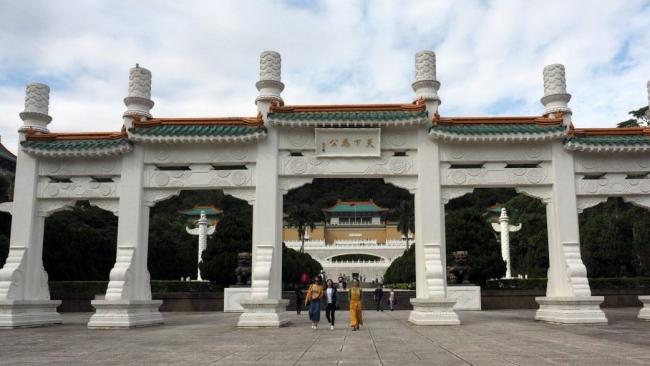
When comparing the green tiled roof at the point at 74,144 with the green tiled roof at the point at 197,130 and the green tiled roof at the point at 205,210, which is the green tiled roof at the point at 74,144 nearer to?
the green tiled roof at the point at 197,130

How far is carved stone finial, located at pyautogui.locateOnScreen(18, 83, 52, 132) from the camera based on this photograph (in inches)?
588

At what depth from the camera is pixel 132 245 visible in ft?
45.8

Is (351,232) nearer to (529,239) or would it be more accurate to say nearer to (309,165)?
(529,239)

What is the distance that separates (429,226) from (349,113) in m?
3.67

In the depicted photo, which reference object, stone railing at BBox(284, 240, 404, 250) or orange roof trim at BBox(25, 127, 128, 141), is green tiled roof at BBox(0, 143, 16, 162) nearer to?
orange roof trim at BBox(25, 127, 128, 141)

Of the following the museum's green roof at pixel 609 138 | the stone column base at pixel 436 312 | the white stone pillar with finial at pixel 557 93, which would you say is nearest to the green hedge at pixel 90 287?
the stone column base at pixel 436 312

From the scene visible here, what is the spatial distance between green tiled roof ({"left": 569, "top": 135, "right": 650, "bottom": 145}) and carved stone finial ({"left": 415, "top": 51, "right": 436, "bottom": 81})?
408 centimetres

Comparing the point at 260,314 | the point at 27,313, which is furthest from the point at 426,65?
the point at 27,313

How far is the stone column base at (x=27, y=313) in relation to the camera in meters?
13.3

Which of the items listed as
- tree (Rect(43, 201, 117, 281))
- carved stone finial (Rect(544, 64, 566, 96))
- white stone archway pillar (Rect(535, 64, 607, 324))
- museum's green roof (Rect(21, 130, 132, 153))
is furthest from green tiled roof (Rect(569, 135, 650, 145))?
tree (Rect(43, 201, 117, 281))

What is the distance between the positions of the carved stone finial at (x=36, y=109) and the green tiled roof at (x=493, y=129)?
35.8 ft

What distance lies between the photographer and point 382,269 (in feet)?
190

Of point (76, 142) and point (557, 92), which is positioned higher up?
point (557, 92)

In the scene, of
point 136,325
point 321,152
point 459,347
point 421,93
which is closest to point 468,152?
point 421,93
